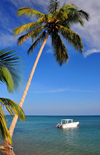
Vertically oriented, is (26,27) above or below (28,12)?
below

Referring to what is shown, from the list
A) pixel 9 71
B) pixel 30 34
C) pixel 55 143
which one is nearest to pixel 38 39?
pixel 30 34

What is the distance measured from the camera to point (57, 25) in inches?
520

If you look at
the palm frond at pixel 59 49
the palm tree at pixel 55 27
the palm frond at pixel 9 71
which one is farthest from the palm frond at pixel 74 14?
the palm frond at pixel 9 71

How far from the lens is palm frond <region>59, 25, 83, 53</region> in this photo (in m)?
12.3

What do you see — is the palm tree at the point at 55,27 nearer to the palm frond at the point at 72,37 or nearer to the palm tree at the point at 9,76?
the palm frond at the point at 72,37

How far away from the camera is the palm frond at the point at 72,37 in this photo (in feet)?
40.2

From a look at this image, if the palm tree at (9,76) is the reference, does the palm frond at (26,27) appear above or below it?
above

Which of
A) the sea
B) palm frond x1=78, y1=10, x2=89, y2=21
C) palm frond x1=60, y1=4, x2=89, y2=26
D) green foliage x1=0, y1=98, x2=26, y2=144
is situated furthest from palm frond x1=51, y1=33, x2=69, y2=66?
green foliage x1=0, y1=98, x2=26, y2=144

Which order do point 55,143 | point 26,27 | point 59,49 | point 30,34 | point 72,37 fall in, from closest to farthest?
point 26,27 → point 72,37 → point 30,34 → point 59,49 → point 55,143

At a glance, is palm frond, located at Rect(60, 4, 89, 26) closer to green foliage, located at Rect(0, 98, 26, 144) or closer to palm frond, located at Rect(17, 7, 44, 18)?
palm frond, located at Rect(17, 7, 44, 18)

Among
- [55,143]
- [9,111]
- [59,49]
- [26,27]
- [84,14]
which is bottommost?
[55,143]

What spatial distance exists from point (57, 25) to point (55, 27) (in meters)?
0.25

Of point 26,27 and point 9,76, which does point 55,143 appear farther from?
point 9,76

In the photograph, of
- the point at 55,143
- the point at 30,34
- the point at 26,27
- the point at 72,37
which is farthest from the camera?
the point at 55,143
